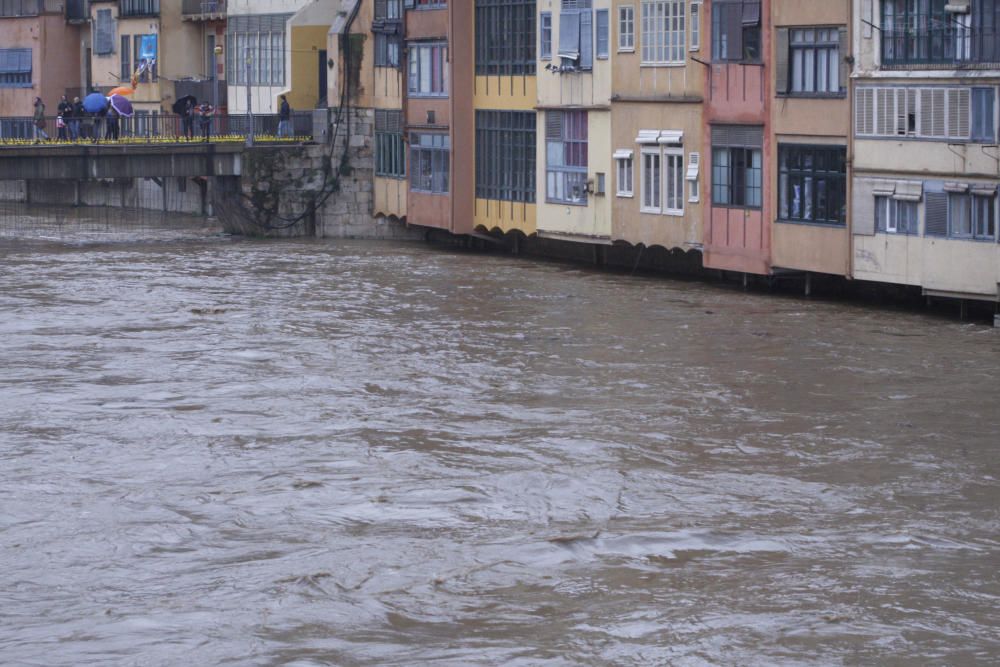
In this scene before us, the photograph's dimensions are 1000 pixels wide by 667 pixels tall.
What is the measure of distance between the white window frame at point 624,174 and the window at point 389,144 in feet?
32.5

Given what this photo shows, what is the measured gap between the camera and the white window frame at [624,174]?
38969 millimetres

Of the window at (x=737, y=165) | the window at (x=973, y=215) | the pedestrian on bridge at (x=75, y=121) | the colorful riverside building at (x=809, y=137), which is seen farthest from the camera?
the pedestrian on bridge at (x=75, y=121)

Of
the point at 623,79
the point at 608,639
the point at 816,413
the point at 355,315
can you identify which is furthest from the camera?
the point at 623,79

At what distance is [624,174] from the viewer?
39.2 meters

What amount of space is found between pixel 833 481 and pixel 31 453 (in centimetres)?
873

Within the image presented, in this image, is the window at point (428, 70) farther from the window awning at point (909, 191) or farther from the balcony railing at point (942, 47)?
the window awning at point (909, 191)

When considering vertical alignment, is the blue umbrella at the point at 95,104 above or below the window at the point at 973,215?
above

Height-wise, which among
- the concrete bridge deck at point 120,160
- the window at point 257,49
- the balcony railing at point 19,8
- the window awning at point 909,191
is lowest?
the window awning at point 909,191

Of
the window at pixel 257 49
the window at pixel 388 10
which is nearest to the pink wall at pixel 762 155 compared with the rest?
the window at pixel 388 10

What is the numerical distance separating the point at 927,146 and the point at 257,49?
102 feet

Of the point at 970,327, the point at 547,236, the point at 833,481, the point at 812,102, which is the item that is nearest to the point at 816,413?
the point at 833,481

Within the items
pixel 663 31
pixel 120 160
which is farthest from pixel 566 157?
pixel 120 160

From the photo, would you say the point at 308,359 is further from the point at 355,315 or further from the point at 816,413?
the point at 816,413

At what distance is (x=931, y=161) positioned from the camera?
31.6 metres
